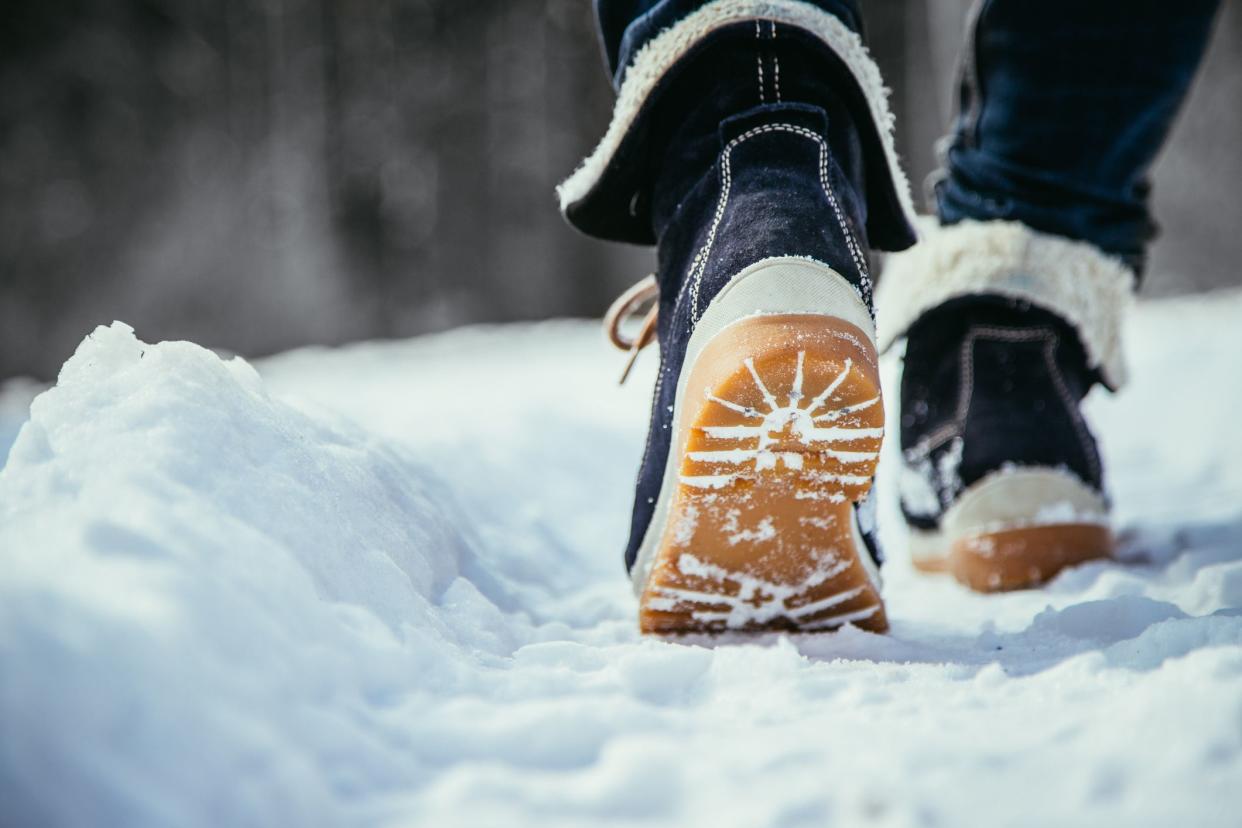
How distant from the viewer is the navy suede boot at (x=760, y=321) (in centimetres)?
59

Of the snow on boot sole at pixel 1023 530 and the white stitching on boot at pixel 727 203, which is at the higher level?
the white stitching on boot at pixel 727 203

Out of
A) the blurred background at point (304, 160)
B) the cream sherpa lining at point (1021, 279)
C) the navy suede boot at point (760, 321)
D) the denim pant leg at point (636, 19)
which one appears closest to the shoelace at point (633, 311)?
the navy suede boot at point (760, 321)

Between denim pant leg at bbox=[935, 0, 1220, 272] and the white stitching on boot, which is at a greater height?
denim pant leg at bbox=[935, 0, 1220, 272]

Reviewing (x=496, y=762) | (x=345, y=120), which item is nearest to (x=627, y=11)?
(x=496, y=762)

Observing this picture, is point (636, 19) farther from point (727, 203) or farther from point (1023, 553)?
point (1023, 553)

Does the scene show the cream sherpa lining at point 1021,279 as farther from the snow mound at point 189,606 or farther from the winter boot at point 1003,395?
the snow mound at point 189,606

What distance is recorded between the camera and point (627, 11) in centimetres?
77

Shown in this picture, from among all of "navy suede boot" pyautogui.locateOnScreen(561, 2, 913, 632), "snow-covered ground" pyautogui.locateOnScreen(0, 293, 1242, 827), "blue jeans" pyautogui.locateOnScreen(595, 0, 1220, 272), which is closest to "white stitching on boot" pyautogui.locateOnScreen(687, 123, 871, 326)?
"navy suede boot" pyautogui.locateOnScreen(561, 2, 913, 632)

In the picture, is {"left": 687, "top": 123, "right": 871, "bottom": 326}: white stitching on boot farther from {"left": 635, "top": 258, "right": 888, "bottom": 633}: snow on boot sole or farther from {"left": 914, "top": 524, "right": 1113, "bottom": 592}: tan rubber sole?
{"left": 914, "top": 524, "right": 1113, "bottom": 592}: tan rubber sole

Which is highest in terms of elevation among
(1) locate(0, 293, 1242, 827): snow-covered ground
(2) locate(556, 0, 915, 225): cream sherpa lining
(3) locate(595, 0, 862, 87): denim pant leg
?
(3) locate(595, 0, 862, 87): denim pant leg

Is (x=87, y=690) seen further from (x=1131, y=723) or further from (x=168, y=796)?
(x=1131, y=723)

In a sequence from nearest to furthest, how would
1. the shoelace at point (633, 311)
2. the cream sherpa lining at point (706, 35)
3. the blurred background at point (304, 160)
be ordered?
the cream sherpa lining at point (706, 35)
the shoelace at point (633, 311)
the blurred background at point (304, 160)

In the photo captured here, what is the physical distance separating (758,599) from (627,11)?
1.65 ft

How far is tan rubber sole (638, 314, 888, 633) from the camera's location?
0.58m
